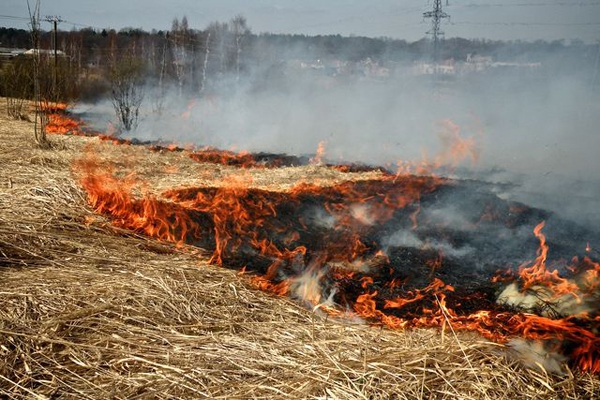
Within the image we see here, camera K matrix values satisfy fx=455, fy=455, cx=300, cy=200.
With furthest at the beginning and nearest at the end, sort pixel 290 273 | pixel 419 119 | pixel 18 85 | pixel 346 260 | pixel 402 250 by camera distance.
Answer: pixel 419 119 < pixel 18 85 < pixel 402 250 < pixel 346 260 < pixel 290 273

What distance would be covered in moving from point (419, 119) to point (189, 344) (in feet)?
57.0

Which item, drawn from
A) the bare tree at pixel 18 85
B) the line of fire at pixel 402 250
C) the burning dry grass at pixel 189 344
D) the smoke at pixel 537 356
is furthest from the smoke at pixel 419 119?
the burning dry grass at pixel 189 344

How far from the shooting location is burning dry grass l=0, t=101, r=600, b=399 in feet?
8.02

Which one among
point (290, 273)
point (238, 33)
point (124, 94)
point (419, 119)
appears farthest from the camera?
point (238, 33)

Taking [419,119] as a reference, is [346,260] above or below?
below

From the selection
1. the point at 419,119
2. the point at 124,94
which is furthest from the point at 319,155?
the point at 124,94

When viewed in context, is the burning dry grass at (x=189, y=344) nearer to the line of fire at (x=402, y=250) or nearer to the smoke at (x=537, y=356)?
the smoke at (x=537, y=356)

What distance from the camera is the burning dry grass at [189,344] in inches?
96.2

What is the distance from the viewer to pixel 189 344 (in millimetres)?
2840

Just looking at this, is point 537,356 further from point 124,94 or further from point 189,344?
point 124,94

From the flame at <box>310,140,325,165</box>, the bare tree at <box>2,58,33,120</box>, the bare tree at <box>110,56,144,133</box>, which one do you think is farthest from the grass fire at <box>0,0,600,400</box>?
the bare tree at <box>2,58,33,120</box>

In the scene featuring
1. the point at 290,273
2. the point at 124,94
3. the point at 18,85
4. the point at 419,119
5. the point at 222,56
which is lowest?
the point at 290,273

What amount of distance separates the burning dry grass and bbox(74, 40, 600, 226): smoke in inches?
207

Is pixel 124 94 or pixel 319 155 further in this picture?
pixel 124 94
